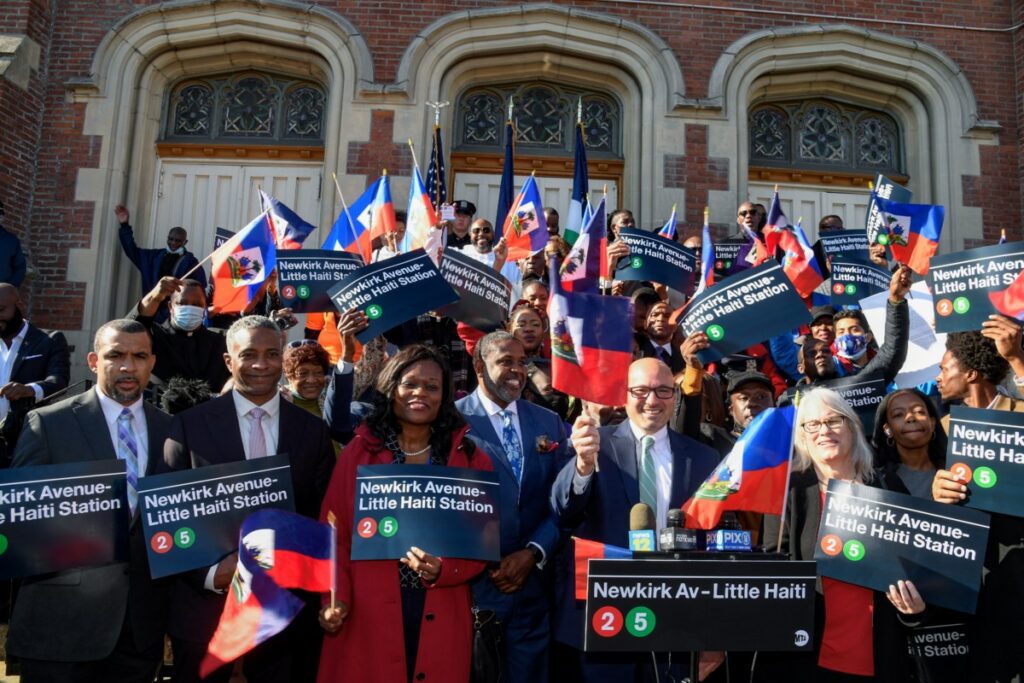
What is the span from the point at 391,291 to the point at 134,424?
6.49 feet

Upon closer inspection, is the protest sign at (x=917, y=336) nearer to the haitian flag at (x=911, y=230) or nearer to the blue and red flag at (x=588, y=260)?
the haitian flag at (x=911, y=230)

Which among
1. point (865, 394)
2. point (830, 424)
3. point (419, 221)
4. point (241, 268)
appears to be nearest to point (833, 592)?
point (830, 424)

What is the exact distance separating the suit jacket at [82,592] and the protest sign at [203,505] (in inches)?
13.4

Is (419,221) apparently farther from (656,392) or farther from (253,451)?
(656,392)

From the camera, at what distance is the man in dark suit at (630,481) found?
4.12 metres

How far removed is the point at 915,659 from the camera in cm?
416

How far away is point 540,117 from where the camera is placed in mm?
12664

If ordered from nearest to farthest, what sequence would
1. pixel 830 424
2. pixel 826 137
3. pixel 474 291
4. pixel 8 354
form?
pixel 830 424
pixel 474 291
pixel 8 354
pixel 826 137

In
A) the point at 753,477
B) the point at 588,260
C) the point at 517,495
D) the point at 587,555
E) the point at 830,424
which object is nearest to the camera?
the point at 587,555

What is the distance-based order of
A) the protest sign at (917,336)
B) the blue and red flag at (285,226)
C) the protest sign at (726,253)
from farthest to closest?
the protest sign at (726,253) → the blue and red flag at (285,226) → the protest sign at (917,336)

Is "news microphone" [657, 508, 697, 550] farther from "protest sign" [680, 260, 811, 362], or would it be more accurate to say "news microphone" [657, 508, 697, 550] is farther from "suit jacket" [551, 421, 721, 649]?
"protest sign" [680, 260, 811, 362]

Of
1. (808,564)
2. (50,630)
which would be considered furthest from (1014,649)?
(50,630)

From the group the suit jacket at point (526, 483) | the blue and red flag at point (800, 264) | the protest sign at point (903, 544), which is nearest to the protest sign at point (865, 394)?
the suit jacket at point (526, 483)

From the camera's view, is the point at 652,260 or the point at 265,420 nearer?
the point at 265,420
